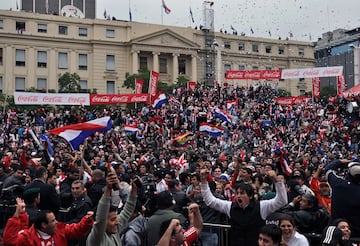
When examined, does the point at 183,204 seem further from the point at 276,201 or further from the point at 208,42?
the point at 208,42

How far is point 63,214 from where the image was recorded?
7.63 metres

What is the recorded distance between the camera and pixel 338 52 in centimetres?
8469

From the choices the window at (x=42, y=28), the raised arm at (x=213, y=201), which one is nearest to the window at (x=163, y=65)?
the window at (x=42, y=28)

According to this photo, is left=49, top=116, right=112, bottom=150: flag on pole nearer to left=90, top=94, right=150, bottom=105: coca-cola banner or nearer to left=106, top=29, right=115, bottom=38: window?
left=90, top=94, right=150, bottom=105: coca-cola banner

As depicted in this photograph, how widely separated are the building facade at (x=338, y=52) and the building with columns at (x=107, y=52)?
31.8 feet

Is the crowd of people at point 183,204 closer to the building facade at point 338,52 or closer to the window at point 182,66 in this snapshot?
the window at point 182,66

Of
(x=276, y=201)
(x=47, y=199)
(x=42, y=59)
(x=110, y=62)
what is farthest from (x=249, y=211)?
(x=110, y=62)

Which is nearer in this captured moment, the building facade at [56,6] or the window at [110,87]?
the window at [110,87]

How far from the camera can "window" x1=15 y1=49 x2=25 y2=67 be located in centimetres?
5866

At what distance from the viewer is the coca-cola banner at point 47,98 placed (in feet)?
74.4

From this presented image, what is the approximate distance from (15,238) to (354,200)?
3863 mm

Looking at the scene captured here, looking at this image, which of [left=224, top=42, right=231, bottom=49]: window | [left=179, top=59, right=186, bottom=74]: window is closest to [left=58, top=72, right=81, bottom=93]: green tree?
[left=179, top=59, right=186, bottom=74]: window

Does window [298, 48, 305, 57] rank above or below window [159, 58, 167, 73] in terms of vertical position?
above

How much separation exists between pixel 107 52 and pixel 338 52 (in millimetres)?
43074
